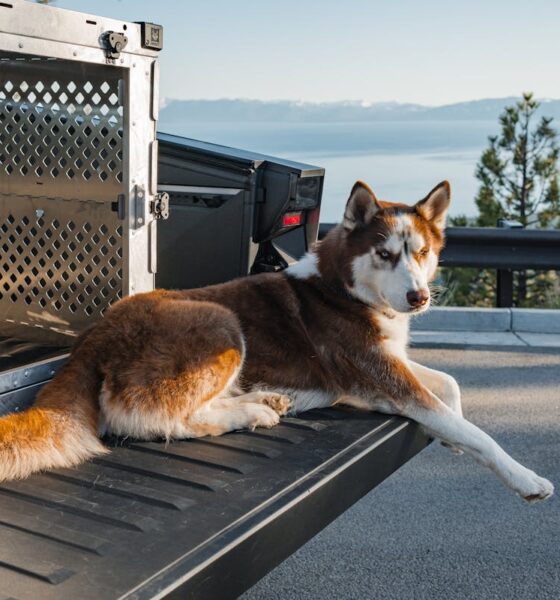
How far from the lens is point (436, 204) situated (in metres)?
3.63

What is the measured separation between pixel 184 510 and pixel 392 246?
5.13ft

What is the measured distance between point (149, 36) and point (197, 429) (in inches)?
58.4

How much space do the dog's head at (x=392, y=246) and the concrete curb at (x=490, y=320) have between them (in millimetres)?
3995

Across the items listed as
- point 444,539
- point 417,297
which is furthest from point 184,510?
point 444,539

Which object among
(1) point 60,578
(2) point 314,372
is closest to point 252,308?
(2) point 314,372

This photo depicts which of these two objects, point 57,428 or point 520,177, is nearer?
point 57,428

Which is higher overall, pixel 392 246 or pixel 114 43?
pixel 114 43

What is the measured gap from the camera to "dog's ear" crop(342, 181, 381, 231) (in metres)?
3.50

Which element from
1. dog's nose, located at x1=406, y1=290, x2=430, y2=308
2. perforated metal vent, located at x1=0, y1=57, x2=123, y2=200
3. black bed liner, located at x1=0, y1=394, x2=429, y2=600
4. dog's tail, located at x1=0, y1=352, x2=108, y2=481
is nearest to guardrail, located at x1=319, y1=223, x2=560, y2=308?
dog's nose, located at x1=406, y1=290, x2=430, y2=308

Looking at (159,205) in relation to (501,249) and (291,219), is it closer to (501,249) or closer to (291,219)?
(291,219)

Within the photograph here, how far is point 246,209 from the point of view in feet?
15.1

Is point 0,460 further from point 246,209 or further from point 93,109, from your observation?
point 246,209

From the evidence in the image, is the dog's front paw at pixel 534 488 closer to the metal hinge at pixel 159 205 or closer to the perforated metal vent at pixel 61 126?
the metal hinge at pixel 159 205

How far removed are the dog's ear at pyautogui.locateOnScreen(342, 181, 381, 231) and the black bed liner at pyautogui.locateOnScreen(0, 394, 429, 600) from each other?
3.06 feet
